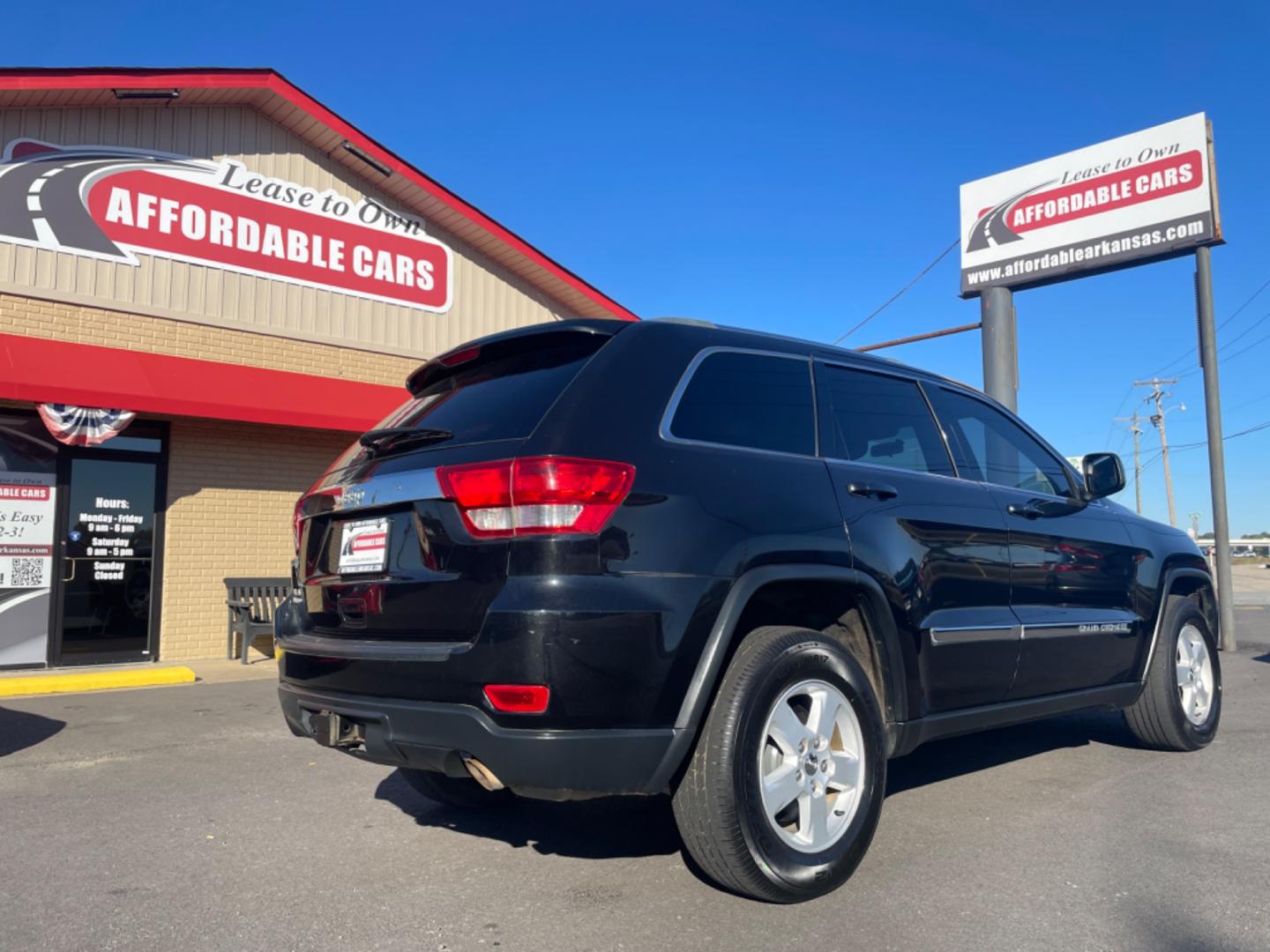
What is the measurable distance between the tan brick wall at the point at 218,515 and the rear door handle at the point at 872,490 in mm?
9273

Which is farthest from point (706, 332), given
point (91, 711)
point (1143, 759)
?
point (91, 711)

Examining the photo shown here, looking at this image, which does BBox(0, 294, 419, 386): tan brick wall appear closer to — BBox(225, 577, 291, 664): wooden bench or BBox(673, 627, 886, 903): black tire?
BBox(225, 577, 291, 664): wooden bench

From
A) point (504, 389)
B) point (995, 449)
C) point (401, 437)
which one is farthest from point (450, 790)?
point (995, 449)

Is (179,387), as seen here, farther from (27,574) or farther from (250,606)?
(250,606)

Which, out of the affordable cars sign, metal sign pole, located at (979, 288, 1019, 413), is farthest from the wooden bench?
the affordable cars sign

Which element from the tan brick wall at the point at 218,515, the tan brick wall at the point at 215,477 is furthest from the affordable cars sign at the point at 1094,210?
the tan brick wall at the point at 218,515

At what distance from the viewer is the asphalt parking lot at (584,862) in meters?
3.14

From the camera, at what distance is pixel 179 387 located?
33.3 feet

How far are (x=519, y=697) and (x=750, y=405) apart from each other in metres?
1.41

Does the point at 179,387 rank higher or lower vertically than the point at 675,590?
higher

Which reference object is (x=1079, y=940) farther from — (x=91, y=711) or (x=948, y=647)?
(x=91, y=711)

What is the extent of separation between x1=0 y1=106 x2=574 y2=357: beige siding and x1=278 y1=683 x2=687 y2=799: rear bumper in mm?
8953

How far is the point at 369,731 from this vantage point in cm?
328

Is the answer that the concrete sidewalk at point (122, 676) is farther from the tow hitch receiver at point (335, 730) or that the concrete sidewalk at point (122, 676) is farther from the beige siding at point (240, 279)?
the tow hitch receiver at point (335, 730)
